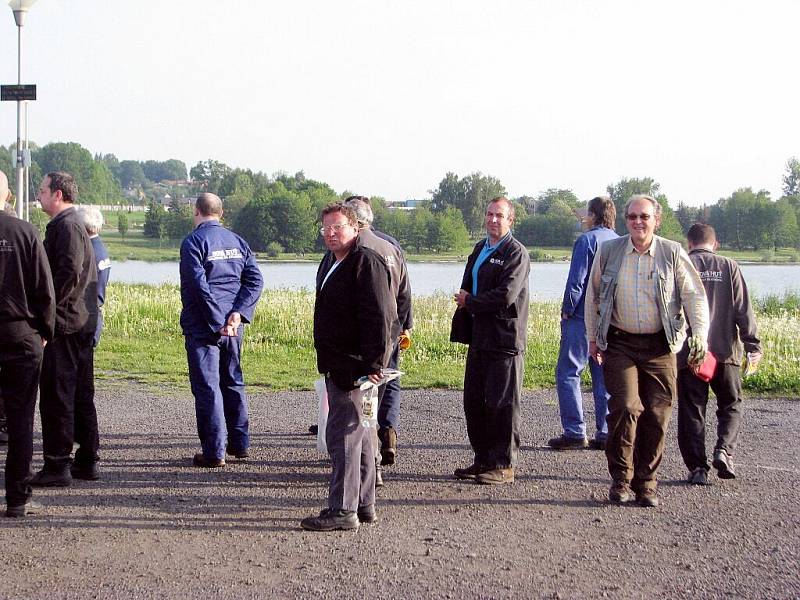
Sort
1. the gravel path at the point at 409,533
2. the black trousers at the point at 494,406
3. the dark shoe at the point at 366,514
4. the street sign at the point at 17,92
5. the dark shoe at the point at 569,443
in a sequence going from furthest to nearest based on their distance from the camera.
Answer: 1. the street sign at the point at 17,92
2. the dark shoe at the point at 569,443
3. the black trousers at the point at 494,406
4. the dark shoe at the point at 366,514
5. the gravel path at the point at 409,533

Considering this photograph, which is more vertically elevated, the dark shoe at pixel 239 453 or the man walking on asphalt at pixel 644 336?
the man walking on asphalt at pixel 644 336

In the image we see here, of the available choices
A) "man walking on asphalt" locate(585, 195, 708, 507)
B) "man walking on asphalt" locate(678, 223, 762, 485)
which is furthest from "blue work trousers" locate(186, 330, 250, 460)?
"man walking on asphalt" locate(678, 223, 762, 485)

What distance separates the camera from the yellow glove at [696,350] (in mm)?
6344

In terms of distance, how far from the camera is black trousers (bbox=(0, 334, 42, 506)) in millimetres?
5711

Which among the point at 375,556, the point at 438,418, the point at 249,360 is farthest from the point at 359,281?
the point at 249,360

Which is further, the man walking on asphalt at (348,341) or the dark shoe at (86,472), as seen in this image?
the dark shoe at (86,472)

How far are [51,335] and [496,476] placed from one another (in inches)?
127

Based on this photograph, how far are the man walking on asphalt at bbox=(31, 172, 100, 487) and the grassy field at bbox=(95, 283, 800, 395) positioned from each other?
4.45 m

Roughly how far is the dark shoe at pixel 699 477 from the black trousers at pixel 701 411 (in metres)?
Result: 0.03

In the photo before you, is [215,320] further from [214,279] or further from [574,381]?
[574,381]

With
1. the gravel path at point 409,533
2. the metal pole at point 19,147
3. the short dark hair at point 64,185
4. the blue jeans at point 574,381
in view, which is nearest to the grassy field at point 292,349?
the metal pole at point 19,147

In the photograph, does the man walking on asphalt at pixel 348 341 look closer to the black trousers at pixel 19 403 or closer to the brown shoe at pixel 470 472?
the brown shoe at pixel 470 472

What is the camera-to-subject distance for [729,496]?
21.2 ft

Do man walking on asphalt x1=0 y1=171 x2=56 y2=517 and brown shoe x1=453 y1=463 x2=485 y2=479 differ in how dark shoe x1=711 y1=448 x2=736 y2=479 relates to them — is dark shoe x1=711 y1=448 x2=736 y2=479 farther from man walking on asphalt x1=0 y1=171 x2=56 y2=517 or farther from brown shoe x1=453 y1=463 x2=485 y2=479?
man walking on asphalt x1=0 y1=171 x2=56 y2=517
